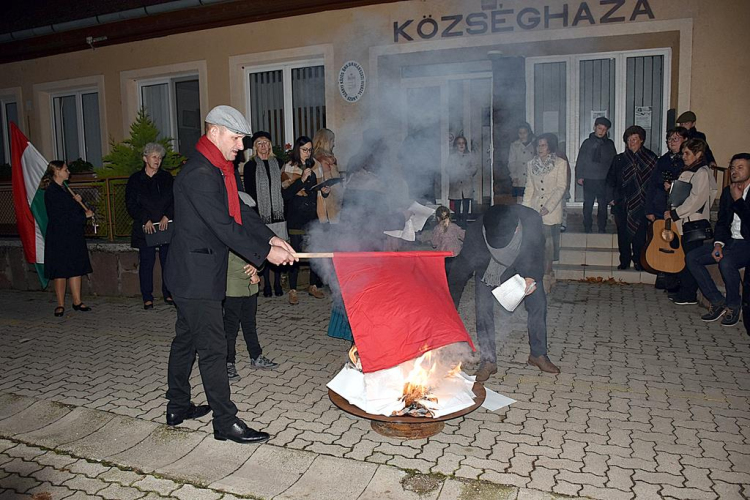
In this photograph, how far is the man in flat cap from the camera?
4.22m

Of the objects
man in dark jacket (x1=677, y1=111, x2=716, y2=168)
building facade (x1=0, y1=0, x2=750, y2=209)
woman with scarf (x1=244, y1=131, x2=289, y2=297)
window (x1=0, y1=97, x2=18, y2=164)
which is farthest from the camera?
window (x1=0, y1=97, x2=18, y2=164)

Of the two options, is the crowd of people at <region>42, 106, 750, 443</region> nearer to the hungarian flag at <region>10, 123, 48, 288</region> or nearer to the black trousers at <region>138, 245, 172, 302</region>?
the black trousers at <region>138, 245, 172, 302</region>

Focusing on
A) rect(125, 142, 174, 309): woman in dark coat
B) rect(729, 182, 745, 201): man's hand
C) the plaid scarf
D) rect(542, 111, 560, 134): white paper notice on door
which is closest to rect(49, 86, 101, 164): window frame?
rect(125, 142, 174, 309): woman in dark coat

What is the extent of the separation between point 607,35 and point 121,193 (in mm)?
7891

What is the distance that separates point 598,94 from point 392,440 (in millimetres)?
9037

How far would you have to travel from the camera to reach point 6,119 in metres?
16.3

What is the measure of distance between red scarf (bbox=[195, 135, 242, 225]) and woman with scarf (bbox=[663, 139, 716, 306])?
5.41 meters

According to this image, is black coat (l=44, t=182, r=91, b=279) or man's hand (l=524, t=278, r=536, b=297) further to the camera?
black coat (l=44, t=182, r=91, b=279)

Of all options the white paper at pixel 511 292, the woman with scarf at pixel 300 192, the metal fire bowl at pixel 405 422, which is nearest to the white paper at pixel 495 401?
the metal fire bowl at pixel 405 422

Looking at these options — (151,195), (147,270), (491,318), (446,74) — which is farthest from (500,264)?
(446,74)

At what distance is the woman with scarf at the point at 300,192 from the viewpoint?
7.97 metres

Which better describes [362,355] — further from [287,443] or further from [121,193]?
[121,193]

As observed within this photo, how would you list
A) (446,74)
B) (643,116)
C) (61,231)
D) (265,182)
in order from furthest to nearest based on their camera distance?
(446,74)
(643,116)
(61,231)
(265,182)

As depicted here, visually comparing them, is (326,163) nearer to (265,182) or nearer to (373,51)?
(265,182)
